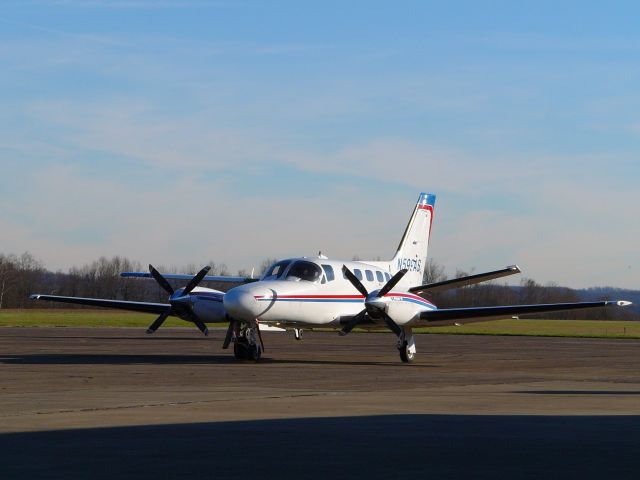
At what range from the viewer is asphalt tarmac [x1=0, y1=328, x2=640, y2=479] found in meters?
10.8

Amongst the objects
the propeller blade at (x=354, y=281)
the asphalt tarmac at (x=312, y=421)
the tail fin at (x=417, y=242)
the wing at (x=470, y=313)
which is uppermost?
the tail fin at (x=417, y=242)

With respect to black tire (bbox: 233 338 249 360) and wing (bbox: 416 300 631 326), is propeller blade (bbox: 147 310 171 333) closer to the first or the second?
black tire (bbox: 233 338 249 360)

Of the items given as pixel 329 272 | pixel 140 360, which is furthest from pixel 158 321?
pixel 329 272

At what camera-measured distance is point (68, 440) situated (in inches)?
505

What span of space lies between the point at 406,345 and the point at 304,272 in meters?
4.19

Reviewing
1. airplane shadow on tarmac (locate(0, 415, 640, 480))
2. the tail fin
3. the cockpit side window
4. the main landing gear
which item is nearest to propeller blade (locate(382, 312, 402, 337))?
the main landing gear

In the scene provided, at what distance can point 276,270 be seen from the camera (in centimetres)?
3331

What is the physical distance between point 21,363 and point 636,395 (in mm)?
17131

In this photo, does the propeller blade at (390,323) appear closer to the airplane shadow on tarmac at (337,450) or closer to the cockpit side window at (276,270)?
the cockpit side window at (276,270)

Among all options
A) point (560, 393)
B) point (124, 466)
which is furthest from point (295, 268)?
point (124, 466)

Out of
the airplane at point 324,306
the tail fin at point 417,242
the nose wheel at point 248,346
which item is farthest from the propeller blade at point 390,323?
the tail fin at point 417,242

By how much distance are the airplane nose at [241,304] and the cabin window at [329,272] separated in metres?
3.40

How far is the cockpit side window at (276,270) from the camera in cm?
3294

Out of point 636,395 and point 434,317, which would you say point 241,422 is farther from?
point 434,317
